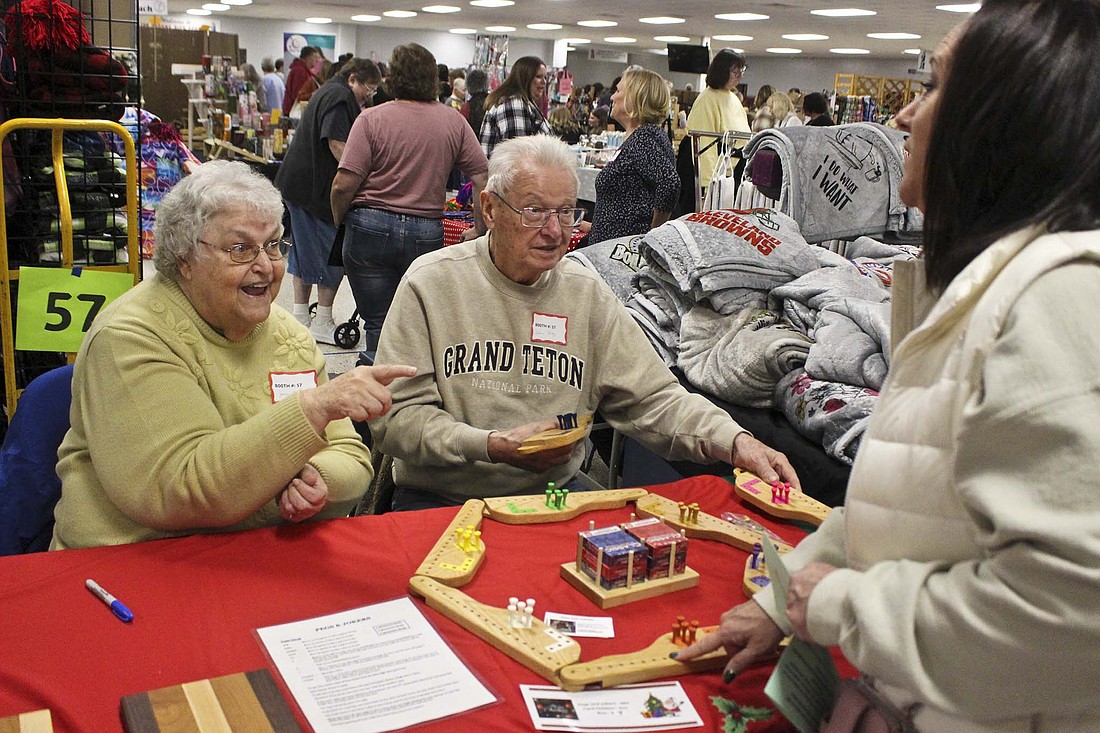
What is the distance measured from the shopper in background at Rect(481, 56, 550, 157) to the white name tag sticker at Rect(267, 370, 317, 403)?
12.2 ft

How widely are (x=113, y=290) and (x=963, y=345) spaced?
2.16m

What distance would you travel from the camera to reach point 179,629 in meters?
1.41

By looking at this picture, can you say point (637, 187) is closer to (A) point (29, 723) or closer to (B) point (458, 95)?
(A) point (29, 723)

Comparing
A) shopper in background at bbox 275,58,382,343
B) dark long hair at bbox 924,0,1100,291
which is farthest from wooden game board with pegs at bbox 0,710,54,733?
shopper in background at bbox 275,58,382,343

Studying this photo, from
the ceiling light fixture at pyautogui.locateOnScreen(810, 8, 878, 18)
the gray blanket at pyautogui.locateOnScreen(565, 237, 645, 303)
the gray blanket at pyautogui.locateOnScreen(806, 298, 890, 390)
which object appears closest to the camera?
the gray blanket at pyautogui.locateOnScreen(806, 298, 890, 390)

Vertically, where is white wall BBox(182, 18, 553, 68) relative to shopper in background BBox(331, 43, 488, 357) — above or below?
above

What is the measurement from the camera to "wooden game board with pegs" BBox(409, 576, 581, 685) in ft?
4.53

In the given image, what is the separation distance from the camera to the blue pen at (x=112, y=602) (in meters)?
1.42

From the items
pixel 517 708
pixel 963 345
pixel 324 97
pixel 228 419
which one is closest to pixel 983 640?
pixel 963 345

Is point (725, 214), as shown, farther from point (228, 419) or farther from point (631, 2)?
point (631, 2)

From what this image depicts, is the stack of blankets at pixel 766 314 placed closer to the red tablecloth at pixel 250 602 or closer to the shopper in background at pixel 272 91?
the red tablecloth at pixel 250 602

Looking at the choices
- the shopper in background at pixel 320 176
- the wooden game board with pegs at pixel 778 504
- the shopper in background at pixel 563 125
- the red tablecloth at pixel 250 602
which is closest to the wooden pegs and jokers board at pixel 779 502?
the wooden game board with pegs at pixel 778 504

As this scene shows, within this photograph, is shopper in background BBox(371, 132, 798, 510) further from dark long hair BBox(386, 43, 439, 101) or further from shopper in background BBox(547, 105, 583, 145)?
shopper in background BBox(547, 105, 583, 145)

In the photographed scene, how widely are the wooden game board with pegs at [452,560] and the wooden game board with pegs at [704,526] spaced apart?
0.38m
